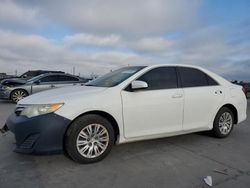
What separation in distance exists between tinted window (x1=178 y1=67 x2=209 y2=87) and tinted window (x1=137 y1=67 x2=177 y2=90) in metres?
0.21

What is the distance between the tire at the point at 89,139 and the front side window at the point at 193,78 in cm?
183

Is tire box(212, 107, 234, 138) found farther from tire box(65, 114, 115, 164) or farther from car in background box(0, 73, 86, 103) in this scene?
car in background box(0, 73, 86, 103)

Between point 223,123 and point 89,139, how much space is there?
3.06 metres

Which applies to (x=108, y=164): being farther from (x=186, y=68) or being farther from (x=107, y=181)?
(x=186, y=68)

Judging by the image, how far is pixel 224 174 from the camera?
339 cm

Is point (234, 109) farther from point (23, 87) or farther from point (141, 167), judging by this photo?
point (23, 87)

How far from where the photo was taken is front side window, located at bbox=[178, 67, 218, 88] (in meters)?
4.75

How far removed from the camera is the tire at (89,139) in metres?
3.53

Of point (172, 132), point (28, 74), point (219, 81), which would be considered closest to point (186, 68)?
point (219, 81)

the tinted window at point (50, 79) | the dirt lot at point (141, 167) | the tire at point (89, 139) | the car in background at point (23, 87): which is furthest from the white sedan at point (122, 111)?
the tinted window at point (50, 79)

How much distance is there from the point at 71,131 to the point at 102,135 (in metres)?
0.50

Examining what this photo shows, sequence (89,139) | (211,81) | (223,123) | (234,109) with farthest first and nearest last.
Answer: (234,109), (223,123), (211,81), (89,139)

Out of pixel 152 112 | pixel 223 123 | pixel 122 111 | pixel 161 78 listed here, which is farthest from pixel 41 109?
pixel 223 123

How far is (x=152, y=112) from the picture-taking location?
4.13 meters
